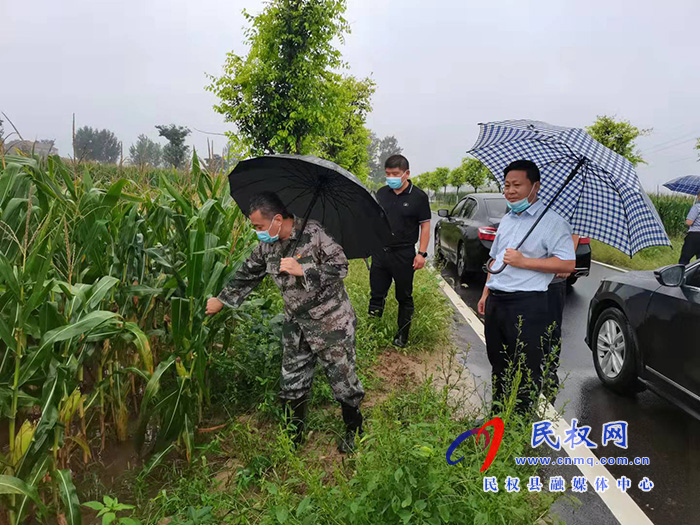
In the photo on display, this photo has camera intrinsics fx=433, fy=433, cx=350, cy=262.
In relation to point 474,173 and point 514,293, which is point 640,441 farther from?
point 474,173

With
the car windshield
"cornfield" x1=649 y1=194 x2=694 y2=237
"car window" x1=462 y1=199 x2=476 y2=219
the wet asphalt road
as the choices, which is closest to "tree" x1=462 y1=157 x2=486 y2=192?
"cornfield" x1=649 y1=194 x2=694 y2=237

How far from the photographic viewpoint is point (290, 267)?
221 centimetres

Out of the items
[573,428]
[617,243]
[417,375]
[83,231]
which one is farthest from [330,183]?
[573,428]

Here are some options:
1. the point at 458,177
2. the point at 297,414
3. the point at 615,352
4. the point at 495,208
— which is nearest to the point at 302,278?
the point at 297,414

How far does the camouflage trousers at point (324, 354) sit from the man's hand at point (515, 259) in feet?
3.16

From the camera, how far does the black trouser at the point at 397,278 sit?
410 centimetres

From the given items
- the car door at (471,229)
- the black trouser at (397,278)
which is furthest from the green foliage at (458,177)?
the black trouser at (397,278)

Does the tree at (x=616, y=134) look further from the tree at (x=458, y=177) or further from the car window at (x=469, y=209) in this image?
the tree at (x=458, y=177)

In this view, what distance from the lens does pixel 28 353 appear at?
5.89 feet

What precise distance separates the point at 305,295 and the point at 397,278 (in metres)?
1.90

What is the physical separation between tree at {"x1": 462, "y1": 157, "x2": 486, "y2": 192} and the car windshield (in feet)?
96.0

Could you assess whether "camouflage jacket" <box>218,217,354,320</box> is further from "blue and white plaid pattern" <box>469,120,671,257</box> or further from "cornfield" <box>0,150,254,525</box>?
"blue and white plaid pattern" <box>469,120,671,257</box>

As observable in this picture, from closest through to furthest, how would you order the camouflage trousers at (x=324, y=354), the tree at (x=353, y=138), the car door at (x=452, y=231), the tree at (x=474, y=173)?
the camouflage trousers at (x=324, y=354)
the car door at (x=452, y=231)
the tree at (x=353, y=138)
the tree at (x=474, y=173)

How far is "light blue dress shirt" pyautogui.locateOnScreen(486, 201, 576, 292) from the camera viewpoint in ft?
8.20
